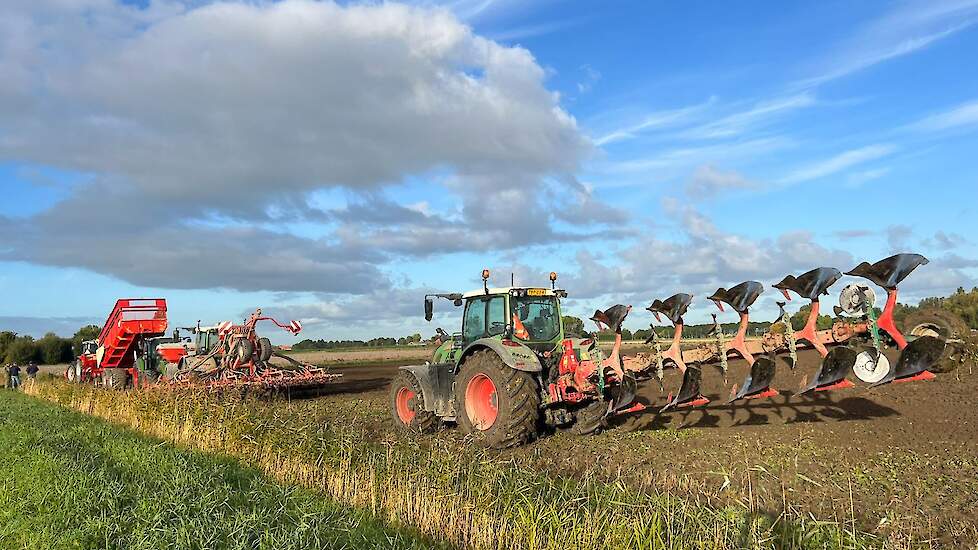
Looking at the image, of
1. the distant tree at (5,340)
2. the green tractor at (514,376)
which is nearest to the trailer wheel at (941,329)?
the green tractor at (514,376)

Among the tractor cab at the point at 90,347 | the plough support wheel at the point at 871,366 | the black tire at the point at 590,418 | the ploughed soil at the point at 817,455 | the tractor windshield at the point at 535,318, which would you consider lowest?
the ploughed soil at the point at 817,455

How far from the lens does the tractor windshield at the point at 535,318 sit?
29.9ft

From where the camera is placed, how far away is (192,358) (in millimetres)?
17219

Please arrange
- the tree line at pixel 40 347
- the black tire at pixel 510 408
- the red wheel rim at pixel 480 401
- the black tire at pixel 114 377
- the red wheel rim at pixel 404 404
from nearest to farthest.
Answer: the black tire at pixel 510 408 → the red wheel rim at pixel 480 401 → the red wheel rim at pixel 404 404 → the black tire at pixel 114 377 → the tree line at pixel 40 347

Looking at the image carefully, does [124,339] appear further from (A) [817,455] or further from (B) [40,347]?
(B) [40,347]

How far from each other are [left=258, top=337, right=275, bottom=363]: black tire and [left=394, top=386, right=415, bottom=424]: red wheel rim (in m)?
7.36

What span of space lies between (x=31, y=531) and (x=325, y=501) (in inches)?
85.0

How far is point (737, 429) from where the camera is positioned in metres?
9.25

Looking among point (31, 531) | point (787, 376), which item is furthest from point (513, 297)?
point (787, 376)

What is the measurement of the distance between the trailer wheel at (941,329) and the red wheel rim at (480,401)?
4958mm

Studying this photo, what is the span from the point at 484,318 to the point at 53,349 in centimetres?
5760

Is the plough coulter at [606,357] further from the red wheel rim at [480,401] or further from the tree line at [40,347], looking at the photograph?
the tree line at [40,347]

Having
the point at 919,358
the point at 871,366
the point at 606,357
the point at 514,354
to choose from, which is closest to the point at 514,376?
the point at 514,354

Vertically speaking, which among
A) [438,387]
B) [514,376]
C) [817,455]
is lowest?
[817,455]
